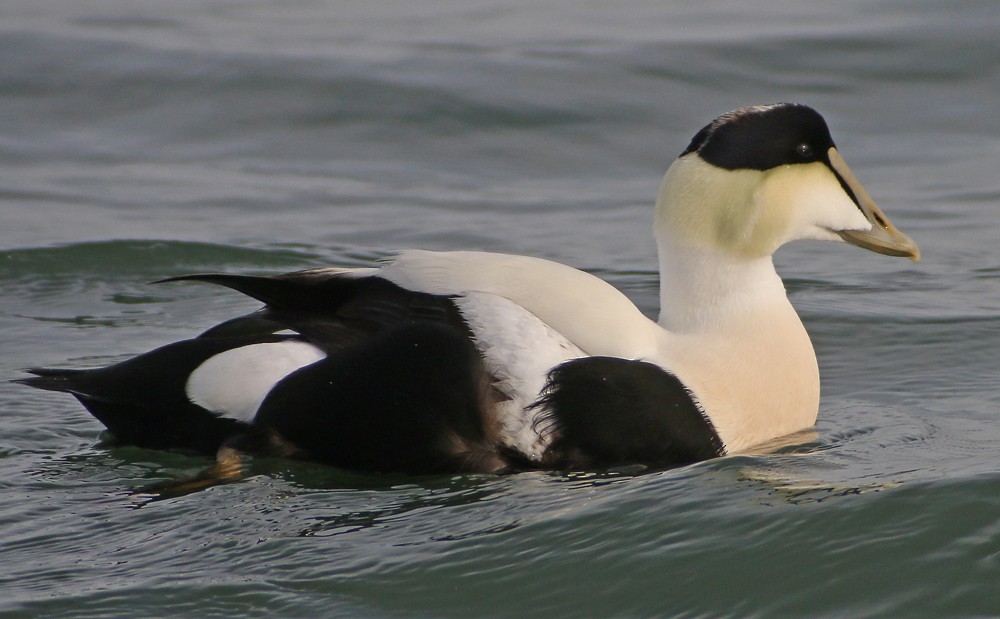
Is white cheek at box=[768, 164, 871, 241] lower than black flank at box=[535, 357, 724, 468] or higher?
higher

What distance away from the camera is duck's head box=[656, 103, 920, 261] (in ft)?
12.2

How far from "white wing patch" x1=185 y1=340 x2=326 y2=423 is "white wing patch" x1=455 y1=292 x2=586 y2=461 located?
1.34 feet

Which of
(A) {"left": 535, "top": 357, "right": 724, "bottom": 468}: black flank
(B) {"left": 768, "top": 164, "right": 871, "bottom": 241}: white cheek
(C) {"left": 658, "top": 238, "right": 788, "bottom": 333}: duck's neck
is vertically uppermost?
(B) {"left": 768, "top": 164, "right": 871, "bottom": 241}: white cheek

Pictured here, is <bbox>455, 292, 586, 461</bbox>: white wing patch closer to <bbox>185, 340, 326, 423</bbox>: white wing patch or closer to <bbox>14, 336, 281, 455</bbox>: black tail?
<bbox>185, 340, 326, 423</bbox>: white wing patch

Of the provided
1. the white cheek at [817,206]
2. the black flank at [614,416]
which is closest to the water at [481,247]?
the black flank at [614,416]

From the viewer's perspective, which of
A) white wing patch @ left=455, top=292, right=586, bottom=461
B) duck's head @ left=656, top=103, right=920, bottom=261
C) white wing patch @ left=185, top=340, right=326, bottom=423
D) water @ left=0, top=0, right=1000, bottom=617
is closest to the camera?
water @ left=0, top=0, right=1000, bottom=617

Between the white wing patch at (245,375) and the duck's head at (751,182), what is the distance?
966 mm

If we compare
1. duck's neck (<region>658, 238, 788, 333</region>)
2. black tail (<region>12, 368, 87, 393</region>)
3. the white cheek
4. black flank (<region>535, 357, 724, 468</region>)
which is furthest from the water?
the white cheek

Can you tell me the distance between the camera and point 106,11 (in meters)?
10.8

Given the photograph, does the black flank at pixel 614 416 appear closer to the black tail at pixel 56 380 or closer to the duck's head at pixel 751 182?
the duck's head at pixel 751 182

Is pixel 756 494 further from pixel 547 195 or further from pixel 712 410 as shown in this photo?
pixel 547 195

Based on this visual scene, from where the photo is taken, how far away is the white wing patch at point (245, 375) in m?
3.52

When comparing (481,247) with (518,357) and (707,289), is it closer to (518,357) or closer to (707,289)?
(707,289)

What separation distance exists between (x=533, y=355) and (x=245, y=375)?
69 cm
